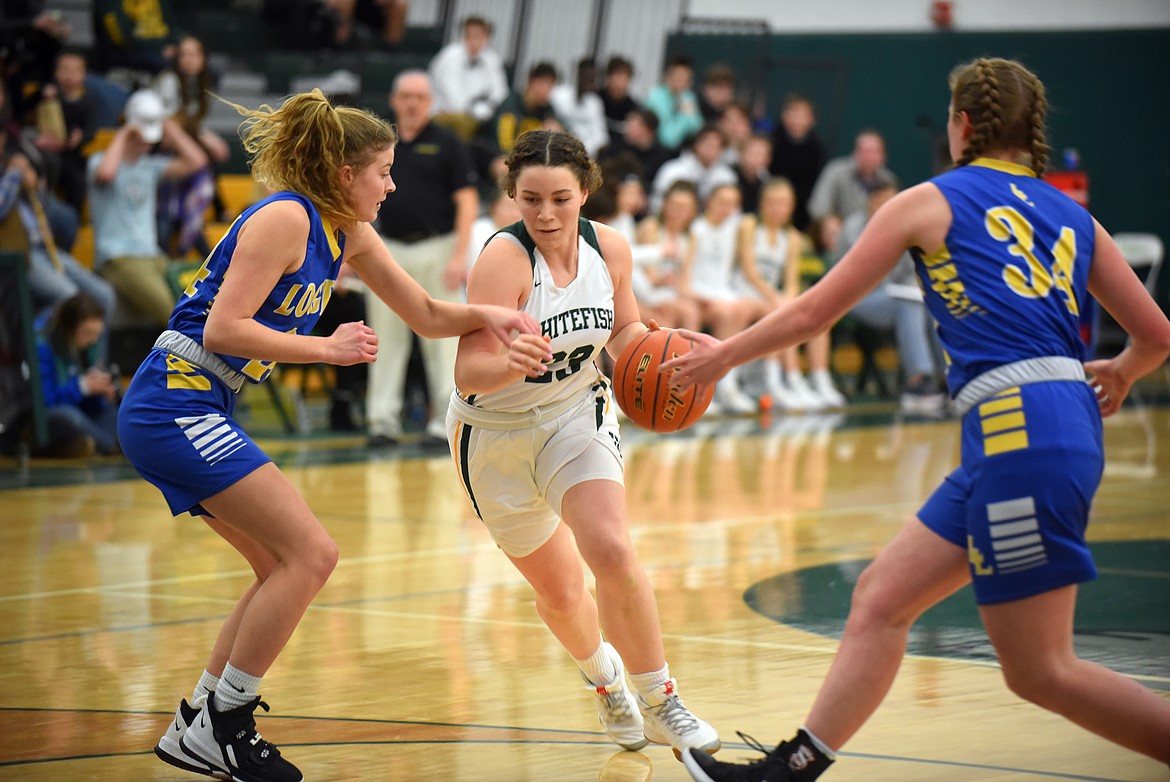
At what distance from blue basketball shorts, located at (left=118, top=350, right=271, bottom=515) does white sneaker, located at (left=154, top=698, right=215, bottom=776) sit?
499 mm

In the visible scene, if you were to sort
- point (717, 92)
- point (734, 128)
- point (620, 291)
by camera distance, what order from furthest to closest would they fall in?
point (717, 92) < point (734, 128) < point (620, 291)

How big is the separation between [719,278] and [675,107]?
10.9 feet

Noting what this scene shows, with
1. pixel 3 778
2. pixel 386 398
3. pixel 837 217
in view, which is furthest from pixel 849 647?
pixel 837 217

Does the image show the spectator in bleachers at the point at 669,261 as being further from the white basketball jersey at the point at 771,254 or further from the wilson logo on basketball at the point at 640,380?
the wilson logo on basketball at the point at 640,380

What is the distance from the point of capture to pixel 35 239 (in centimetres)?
1059

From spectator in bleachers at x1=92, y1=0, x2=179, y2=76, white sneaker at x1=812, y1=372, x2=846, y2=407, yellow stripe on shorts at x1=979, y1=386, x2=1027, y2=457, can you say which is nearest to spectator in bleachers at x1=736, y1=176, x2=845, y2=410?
white sneaker at x1=812, y1=372, x2=846, y2=407

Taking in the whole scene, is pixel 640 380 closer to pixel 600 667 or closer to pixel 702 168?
pixel 600 667

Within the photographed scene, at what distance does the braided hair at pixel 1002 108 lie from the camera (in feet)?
11.0

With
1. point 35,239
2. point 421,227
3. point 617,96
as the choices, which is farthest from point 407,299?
point 617,96

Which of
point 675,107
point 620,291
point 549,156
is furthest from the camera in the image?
point 675,107

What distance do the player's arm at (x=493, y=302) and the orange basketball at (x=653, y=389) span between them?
0.28 meters

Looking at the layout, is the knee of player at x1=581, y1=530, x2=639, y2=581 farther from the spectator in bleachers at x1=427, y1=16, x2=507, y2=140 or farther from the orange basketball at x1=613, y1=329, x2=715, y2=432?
the spectator in bleachers at x1=427, y1=16, x2=507, y2=140

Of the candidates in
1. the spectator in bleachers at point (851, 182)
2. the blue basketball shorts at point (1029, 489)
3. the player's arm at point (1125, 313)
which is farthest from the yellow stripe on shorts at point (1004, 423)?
the spectator in bleachers at point (851, 182)

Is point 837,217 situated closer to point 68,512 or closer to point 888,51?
point 888,51
